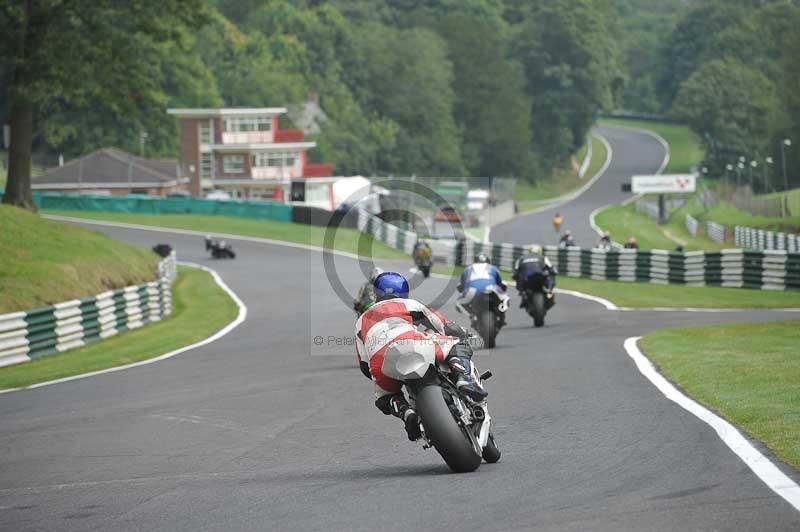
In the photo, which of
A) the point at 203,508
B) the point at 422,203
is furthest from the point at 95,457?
the point at 422,203

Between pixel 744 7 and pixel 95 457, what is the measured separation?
170613 millimetres

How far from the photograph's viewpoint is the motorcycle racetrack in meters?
7.59

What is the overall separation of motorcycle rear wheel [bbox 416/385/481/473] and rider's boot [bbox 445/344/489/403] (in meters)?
0.26

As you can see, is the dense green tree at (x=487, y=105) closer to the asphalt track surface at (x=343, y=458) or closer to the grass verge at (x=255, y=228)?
the grass verge at (x=255, y=228)

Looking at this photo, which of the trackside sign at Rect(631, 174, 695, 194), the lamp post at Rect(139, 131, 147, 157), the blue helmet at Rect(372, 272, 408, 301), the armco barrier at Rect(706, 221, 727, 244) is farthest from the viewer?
the lamp post at Rect(139, 131, 147, 157)

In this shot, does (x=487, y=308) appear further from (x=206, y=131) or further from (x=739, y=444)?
(x=206, y=131)

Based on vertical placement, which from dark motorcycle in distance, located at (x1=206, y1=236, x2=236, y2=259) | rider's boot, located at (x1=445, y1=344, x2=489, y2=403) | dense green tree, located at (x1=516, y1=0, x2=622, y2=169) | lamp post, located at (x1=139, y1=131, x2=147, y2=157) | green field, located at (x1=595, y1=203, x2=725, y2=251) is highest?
dense green tree, located at (x1=516, y1=0, x2=622, y2=169)

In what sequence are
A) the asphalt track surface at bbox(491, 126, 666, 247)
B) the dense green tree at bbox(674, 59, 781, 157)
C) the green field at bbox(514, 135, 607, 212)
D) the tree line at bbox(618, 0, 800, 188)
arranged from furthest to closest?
1. the green field at bbox(514, 135, 607, 212)
2. the dense green tree at bbox(674, 59, 781, 157)
3. the tree line at bbox(618, 0, 800, 188)
4. the asphalt track surface at bbox(491, 126, 666, 247)

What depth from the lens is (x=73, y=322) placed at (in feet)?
76.9

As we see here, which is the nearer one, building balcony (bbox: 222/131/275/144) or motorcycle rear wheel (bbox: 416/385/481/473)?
motorcycle rear wheel (bbox: 416/385/481/473)

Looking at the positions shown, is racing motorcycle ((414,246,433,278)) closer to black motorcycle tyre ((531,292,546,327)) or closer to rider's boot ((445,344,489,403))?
black motorcycle tyre ((531,292,546,327))

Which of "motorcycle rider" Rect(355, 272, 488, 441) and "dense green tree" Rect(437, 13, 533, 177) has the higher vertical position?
"dense green tree" Rect(437, 13, 533, 177)

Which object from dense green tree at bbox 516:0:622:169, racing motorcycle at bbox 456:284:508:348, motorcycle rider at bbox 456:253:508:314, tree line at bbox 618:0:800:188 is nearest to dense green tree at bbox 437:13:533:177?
dense green tree at bbox 516:0:622:169

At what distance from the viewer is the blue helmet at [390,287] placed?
9.78m
